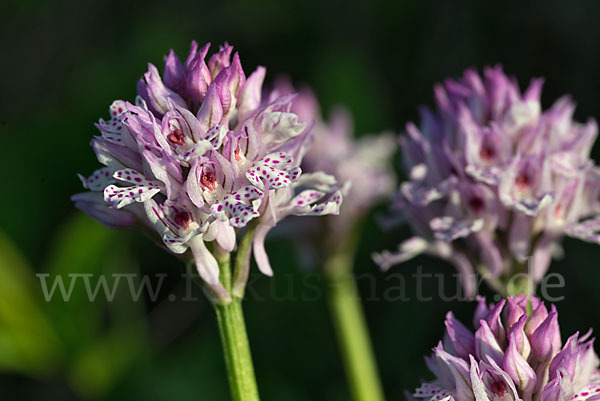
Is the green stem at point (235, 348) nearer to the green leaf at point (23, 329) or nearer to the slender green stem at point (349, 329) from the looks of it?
the slender green stem at point (349, 329)

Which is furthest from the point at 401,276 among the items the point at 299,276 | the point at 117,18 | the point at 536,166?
the point at 117,18

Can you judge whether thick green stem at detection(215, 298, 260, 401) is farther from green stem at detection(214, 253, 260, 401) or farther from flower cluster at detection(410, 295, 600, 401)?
flower cluster at detection(410, 295, 600, 401)

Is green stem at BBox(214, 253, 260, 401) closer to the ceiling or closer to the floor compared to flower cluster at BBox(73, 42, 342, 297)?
closer to the floor

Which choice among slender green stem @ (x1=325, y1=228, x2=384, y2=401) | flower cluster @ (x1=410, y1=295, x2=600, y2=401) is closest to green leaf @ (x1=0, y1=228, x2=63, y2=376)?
slender green stem @ (x1=325, y1=228, x2=384, y2=401)

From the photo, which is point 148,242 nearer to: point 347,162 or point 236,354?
point 347,162

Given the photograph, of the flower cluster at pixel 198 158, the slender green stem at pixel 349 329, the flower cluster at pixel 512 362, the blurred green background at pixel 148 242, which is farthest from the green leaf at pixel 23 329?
the flower cluster at pixel 512 362

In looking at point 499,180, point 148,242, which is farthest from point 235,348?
point 148,242

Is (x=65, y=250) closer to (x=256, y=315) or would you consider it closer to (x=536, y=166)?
(x=256, y=315)
